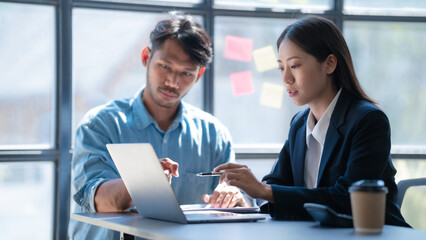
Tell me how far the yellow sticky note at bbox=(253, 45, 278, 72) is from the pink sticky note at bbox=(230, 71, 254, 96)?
8 cm

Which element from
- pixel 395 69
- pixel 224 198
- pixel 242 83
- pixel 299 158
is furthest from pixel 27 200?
pixel 395 69

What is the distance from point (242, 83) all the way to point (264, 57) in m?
0.21

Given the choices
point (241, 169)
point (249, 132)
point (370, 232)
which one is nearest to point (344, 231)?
point (370, 232)

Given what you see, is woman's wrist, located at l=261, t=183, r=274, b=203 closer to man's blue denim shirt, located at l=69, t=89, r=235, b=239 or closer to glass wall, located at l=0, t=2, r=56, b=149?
man's blue denim shirt, located at l=69, t=89, r=235, b=239

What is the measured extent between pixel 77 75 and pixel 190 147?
108cm

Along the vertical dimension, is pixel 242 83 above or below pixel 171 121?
above

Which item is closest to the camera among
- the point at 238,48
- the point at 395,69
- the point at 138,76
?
the point at 138,76

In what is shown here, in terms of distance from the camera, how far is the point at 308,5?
3582 millimetres

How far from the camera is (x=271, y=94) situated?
11.6 feet

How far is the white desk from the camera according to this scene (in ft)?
4.06

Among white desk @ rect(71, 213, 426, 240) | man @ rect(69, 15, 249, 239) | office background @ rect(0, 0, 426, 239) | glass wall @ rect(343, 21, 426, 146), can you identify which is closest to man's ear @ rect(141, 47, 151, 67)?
man @ rect(69, 15, 249, 239)

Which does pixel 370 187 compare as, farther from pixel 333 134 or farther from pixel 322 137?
pixel 322 137

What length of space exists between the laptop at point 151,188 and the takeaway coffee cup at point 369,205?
311mm

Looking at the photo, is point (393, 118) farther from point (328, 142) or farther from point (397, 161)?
point (328, 142)
